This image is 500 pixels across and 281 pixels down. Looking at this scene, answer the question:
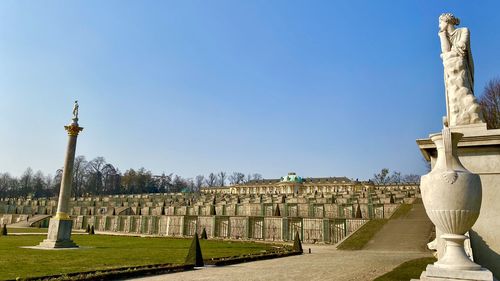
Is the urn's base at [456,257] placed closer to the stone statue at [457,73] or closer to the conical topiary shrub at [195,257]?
the stone statue at [457,73]

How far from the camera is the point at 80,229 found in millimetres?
51375

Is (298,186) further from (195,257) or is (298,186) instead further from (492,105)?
(195,257)

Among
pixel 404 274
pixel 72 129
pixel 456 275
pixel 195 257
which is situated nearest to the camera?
pixel 456 275

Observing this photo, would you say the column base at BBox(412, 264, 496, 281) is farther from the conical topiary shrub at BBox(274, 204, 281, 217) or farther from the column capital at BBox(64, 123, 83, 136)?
the conical topiary shrub at BBox(274, 204, 281, 217)

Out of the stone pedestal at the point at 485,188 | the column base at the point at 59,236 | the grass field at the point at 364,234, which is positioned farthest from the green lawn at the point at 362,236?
the column base at the point at 59,236

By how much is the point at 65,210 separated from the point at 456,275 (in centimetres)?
2454

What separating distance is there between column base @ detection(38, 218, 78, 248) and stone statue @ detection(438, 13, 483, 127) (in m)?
22.6

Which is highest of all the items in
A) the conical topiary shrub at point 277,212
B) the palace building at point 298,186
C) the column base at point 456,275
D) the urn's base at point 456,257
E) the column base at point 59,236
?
the palace building at point 298,186

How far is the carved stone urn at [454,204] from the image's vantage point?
20.1 feet

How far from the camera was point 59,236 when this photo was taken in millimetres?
23375

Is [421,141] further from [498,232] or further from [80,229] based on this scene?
[80,229]

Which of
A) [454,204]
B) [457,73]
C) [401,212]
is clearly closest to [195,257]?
[454,204]

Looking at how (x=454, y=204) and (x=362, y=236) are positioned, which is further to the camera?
(x=362, y=236)

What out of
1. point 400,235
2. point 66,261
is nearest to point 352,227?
point 400,235
